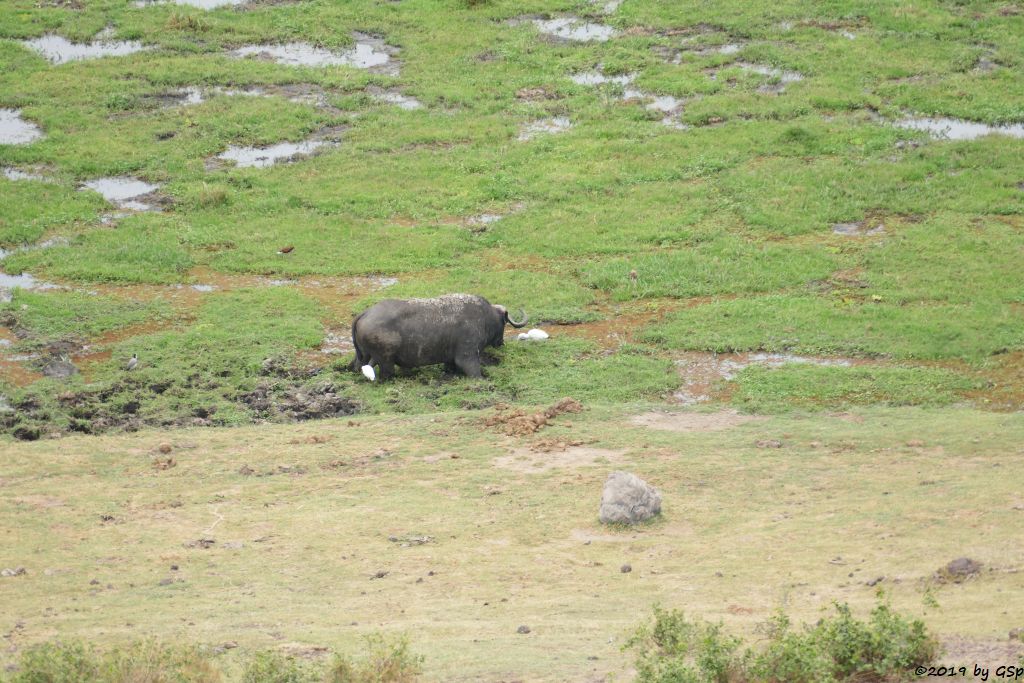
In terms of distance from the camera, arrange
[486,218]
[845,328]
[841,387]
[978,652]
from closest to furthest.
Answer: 1. [978,652]
2. [841,387]
3. [845,328]
4. [486,218]

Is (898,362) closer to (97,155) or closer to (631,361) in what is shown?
(631,361)

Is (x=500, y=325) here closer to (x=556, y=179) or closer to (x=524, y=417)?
(x=524, y=417)

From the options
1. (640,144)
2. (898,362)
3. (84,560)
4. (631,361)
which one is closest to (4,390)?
(84,560)

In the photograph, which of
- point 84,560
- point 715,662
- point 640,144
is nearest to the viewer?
point 715,662

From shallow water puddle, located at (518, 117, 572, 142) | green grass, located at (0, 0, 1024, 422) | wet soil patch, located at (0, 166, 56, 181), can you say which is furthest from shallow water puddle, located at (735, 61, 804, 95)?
wet soil patch, located at (0, 166, 56, 181)

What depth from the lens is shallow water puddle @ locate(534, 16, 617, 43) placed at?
31.9 meters

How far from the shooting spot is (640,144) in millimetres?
26188

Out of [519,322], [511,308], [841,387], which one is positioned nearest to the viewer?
[841,387]

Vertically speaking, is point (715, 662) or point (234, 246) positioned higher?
point (715, 662)

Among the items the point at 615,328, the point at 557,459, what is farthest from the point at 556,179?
the point at 557,459

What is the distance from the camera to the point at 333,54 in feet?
104

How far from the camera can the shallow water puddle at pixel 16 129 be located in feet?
89.6

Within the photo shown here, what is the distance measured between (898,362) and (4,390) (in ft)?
39.3

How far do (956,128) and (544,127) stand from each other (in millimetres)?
8423
